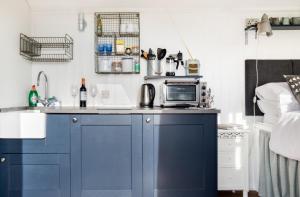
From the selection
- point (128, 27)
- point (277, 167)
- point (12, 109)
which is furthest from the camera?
point (128, 27)

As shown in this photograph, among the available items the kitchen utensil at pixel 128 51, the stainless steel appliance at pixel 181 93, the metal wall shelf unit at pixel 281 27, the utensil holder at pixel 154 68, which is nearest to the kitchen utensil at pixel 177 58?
the utensil holder at pixel 154 68

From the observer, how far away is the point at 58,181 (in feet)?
7.41

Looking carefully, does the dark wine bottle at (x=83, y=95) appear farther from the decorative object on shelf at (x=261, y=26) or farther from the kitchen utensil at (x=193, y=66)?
the decorative object on shelf at (x=261, y=26)

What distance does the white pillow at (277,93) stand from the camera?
2.35 metres

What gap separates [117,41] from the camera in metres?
2.87

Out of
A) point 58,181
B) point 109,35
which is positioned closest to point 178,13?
point 109,35

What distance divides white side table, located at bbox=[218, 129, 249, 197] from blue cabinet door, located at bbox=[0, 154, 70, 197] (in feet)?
4.62

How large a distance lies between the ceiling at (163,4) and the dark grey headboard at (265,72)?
62 cm

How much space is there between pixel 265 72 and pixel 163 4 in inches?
52.5

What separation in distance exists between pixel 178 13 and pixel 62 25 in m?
1.29

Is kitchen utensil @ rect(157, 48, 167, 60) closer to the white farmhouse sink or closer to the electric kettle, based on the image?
the electric kettle

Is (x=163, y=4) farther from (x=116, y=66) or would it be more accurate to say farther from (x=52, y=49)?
(x=52, y=49)

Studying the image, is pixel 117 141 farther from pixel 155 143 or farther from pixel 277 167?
pixel 277 167

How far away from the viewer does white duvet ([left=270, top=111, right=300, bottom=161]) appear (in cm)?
190
